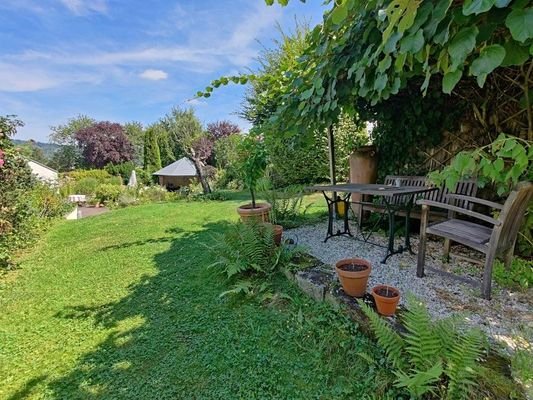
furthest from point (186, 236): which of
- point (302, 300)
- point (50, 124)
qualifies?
point (50, 124)

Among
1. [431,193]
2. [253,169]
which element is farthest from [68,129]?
[431,193]

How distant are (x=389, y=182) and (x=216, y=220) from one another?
11.6ft

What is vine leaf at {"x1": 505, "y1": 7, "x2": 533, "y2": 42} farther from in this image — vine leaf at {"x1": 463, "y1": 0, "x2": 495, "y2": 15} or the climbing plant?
vine leaf at {"x1": 463, "y1": 0, "x2": 495, "y2": 15}

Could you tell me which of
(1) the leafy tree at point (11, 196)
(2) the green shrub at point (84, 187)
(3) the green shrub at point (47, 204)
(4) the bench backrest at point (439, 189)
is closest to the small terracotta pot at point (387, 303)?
(4) the bench backrest at point (439, 189)

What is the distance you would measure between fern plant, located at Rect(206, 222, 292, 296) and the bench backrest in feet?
6.03

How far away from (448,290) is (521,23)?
6.80ft

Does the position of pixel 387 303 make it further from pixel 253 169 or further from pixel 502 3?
pixel 253 169

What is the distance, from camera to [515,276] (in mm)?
2350

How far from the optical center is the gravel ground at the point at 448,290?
1.87 meters

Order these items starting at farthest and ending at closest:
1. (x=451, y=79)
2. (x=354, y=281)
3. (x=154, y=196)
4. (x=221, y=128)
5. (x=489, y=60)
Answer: (x=221, y=128)
(x=154, y=196)
(x=354, y=281)
(x=451, y=79)
(x=489, y=60)

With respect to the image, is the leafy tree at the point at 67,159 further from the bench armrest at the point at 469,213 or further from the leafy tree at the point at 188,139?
the bench armrest at the point at 469,213

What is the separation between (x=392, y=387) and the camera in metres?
1.46

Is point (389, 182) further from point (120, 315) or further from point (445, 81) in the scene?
point (120, 315)

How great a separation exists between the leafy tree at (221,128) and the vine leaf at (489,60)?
20.0 metres
